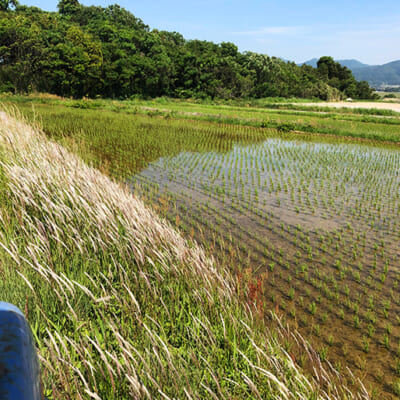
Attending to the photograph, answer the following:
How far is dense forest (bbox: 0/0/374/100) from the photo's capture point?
38.1 metres

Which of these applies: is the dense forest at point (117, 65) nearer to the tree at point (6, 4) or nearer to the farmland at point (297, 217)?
the tree at point (6, 4)

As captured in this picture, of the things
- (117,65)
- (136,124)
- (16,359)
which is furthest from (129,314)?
(117,65)

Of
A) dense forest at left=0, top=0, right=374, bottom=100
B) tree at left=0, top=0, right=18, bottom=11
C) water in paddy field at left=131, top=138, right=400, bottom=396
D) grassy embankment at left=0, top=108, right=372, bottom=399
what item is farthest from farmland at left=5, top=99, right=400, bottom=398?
tree at left=0, top=0, right=18, bottom=11

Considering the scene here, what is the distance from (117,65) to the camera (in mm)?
43344

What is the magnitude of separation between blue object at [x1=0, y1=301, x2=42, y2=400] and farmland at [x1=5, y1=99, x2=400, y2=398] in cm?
282

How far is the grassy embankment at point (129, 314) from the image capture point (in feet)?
6.40

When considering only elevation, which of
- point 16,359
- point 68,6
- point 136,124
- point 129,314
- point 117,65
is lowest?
point 129,314

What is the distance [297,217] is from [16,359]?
7646 millimetres

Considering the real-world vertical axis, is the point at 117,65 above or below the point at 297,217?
above

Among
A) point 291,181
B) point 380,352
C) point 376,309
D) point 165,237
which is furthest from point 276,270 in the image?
point 291,181

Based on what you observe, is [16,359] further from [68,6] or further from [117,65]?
[68,6]

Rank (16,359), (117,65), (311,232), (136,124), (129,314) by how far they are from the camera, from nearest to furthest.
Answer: (16,359) → (129,314) → (311,232) → (136,124) → (117,65)

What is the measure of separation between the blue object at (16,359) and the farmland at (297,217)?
2822mm

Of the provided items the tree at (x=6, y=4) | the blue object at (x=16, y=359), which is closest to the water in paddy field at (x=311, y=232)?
the blue object at (x=16, y=359)
